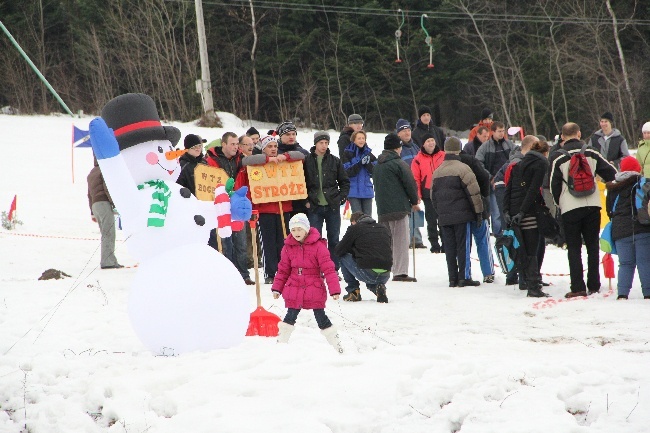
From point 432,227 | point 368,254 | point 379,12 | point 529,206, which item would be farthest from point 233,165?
point 379,12

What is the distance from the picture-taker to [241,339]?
6672 millimetres

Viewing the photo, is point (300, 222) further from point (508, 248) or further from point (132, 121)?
point (508, 248)

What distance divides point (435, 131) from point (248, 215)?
321 inches

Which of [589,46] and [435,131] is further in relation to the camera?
[589,46]

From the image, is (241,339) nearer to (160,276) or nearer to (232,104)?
(160,276)

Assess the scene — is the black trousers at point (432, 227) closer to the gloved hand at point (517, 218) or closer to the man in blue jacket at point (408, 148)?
the man in blue jacket at point (408, 148)

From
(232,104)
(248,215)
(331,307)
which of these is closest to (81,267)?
(331,307)

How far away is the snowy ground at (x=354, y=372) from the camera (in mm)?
5184

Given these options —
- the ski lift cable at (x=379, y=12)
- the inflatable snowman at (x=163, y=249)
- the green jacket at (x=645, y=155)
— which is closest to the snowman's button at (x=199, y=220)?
the inflatable snowman at (x=163, y=249)

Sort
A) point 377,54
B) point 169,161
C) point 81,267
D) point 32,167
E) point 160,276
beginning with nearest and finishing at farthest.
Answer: point 160,276, point 169,161, point 81,267, point 32,167, point 377,54

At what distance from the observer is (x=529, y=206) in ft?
32.4

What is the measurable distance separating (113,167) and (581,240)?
5.52 meters

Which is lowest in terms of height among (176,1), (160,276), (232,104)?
(160,276)

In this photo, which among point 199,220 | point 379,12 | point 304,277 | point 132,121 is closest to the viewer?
point 199,220
